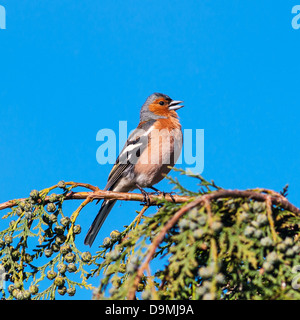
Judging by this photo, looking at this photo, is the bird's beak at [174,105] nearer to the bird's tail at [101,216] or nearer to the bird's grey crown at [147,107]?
the bird's grey crown at [147,107]

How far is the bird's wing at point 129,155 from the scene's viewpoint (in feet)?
24.2

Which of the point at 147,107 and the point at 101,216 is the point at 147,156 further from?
the point at 147,107

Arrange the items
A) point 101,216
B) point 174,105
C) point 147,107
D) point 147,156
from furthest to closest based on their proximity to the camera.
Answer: point 147,107 → point 174,105 → point 147,156 → point 101,216

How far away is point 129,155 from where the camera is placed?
24.5ft

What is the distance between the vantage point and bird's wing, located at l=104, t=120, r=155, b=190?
24.2 ft


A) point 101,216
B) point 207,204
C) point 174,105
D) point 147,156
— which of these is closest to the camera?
point 207,204

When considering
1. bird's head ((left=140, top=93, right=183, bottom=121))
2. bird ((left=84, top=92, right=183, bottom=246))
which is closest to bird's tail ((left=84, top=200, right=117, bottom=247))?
bird ((left=84, top=92, right=183, bottom=246))

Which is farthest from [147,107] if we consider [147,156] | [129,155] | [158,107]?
[147,156]

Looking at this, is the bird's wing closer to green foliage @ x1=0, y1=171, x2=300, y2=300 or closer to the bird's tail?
the bird's tail

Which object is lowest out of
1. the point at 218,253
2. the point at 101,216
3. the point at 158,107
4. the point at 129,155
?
the point at 218,253
